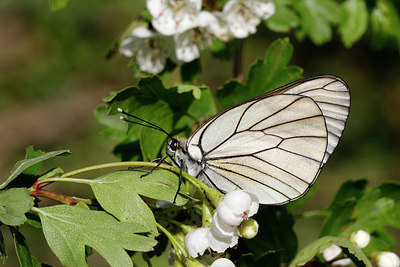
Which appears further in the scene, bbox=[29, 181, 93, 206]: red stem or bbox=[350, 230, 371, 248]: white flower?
bbox=[350, 230, 371, 248]: white flower

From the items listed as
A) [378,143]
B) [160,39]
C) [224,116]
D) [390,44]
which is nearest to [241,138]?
[224,116]

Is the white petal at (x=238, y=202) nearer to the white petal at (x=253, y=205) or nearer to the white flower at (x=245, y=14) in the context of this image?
the white petal at (x=253, y=205)

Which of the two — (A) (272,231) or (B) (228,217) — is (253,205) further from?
(A) (272,231)

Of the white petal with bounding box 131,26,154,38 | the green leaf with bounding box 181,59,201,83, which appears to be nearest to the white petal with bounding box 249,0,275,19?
the green leaf with bounding box 181,59,201,83

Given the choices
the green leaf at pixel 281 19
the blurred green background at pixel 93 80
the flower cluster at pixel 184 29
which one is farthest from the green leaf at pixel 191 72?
the blurred green background at pixel 93 80

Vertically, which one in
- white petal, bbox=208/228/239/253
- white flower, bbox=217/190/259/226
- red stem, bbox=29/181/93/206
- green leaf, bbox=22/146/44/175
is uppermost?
green leaf, bbox=22/146/44/175

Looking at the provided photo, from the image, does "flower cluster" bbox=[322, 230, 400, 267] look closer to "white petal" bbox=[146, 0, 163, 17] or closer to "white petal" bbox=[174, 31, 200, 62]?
"white petal" bbox=[174, 31, 200, 62]

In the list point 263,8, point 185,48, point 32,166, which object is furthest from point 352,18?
point 32,166
